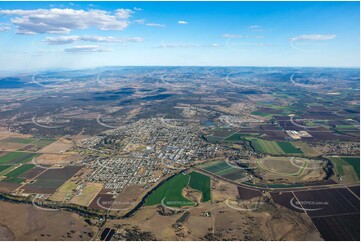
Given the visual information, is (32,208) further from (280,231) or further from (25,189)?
(280,231)

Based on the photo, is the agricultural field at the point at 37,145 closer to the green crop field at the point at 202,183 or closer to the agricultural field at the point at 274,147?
the green crop field at the point at 202,183

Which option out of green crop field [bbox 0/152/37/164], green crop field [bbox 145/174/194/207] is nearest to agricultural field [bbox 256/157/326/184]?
green crop field [bbox 145/174/194/207]

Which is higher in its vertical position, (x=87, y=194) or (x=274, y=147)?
(x=274, y=147)

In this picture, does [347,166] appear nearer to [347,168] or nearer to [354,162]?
[347,168]

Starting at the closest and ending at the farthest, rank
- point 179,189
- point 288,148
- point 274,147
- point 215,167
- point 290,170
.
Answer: point 179,189
point 290,170
point 215,167
point 288,148
point 274,147

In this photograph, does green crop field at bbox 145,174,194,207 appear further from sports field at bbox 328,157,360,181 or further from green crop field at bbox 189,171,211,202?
sports field at bbox 328,157,360,181

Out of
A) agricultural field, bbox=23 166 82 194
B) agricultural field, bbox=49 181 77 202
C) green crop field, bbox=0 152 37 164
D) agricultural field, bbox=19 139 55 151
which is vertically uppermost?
agricultural field, bbox=49 181 77 202

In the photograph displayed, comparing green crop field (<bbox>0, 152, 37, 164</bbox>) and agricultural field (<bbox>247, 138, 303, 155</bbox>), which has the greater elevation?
agricultural field (<bbox>247, 138, 303, 155</bbox>)

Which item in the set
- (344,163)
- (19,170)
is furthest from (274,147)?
(19,170)
